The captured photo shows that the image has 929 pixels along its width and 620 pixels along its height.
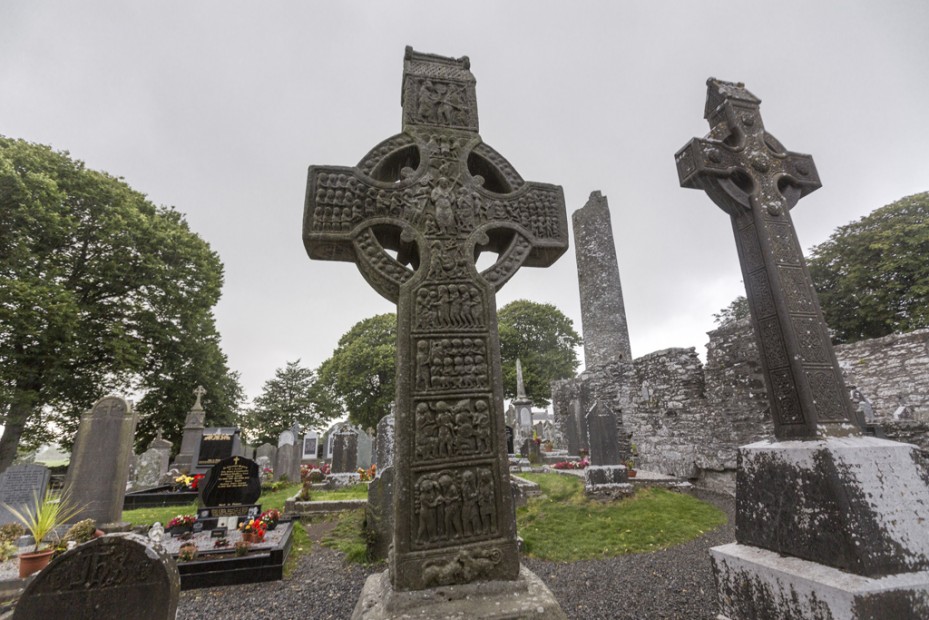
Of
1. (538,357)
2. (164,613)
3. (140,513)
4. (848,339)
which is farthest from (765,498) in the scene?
(538,357)

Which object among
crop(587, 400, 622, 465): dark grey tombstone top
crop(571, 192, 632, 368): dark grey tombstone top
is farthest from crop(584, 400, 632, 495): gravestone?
crop(571, 192, 632, 368): dark grey tombstone top

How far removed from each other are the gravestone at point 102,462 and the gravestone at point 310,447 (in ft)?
31.8

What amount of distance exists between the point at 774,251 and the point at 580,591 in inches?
156

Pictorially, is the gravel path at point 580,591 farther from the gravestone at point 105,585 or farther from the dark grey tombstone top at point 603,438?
the dark grey tombstone top at point 603,438

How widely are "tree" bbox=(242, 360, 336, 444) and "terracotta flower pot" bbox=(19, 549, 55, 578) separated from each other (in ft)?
87.3

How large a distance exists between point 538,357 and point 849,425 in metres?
26.8

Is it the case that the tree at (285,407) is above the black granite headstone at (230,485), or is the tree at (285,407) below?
above

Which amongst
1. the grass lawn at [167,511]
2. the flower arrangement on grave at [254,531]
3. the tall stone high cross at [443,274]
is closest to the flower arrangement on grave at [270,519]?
the flower arrangement on grave at [254,531]

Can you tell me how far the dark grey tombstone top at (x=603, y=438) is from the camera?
897cm

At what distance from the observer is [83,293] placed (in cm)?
1431

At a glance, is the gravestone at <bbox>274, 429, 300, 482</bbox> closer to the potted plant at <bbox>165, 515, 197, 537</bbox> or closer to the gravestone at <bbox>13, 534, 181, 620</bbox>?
the potted plant at <bbox>165, 515, 197, 537</bbox>

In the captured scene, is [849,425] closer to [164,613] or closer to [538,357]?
[164,613]

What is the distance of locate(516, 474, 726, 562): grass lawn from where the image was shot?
19.0ft

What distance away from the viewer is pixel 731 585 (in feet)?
7.91
